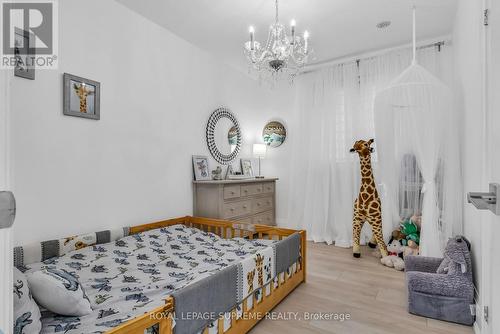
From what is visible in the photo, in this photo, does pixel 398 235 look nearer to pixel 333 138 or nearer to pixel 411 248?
pixel 411 248

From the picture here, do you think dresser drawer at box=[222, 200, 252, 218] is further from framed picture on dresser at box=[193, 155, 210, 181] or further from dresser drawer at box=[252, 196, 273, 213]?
framed picture on dresser at box=[193, 155, 210, 181]

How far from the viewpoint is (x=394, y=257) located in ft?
9.97

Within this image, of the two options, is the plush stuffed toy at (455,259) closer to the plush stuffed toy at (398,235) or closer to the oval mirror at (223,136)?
the plush stuffed toy at (398,235)

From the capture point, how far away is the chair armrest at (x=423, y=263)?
7.75ft

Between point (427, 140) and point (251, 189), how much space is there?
6.93 feet

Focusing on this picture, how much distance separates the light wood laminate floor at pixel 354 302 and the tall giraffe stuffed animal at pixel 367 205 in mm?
275

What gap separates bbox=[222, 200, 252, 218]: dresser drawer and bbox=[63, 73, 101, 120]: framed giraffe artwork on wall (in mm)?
1669

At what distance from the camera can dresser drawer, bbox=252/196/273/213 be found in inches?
151

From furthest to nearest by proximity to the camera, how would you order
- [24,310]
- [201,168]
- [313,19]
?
[201,168], [313,19], [24,310]

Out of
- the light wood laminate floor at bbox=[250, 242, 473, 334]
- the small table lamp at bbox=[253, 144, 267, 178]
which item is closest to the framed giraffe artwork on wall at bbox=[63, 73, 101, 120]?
the light wood laminate floor at bbox=[250, 242, 473, 334]

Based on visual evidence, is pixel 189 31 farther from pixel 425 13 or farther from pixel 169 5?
pixel 425 13

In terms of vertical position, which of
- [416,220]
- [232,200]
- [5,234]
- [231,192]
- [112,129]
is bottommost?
[416,220]

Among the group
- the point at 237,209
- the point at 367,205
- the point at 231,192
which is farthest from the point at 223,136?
the point at 367,205

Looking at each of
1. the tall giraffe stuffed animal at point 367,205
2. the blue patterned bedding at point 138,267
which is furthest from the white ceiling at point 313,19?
the blue patterned bedding at point 138,267
